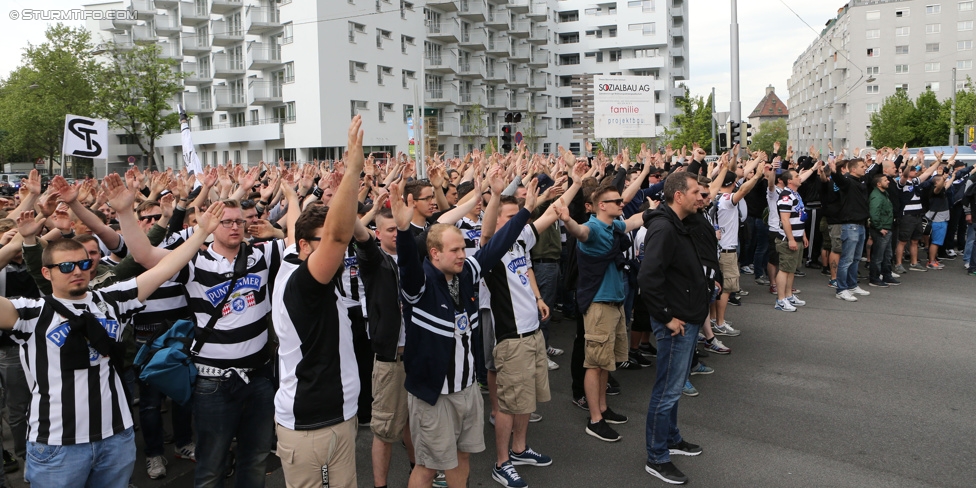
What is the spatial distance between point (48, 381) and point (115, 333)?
36 cm

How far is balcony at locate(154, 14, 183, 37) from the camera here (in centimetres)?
5594

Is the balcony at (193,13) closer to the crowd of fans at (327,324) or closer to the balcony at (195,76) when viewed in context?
the balcony at (195,76)

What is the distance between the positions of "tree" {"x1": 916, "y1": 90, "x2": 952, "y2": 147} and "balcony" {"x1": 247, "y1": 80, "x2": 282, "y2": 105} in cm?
5342

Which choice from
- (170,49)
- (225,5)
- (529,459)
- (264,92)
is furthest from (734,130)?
(170,49)

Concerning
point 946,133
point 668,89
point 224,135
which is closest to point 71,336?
point 224,135

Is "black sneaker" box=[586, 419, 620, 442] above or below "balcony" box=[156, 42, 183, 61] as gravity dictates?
below

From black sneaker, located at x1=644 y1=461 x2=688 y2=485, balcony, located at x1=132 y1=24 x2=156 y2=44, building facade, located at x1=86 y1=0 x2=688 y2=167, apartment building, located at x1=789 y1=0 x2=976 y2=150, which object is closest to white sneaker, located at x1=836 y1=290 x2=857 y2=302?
black sneaker, located at x1=644 y1=461 x2=688 y2=485

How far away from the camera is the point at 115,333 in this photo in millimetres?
3463

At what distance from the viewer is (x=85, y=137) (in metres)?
8.93

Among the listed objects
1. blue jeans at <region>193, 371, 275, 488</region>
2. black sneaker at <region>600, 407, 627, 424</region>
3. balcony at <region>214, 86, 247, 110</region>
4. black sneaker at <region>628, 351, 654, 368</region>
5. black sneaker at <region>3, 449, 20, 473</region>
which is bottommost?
black sneaker at <region>3, 449, 20, 473</region>

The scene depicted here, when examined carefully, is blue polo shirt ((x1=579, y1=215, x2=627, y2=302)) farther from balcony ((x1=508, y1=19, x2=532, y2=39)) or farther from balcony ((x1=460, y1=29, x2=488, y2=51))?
balcony ((x1=508, y1=19, x2=532, y2=39))

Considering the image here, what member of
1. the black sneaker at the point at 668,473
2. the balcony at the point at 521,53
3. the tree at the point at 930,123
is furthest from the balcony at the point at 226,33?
the tree at the point at 930,123

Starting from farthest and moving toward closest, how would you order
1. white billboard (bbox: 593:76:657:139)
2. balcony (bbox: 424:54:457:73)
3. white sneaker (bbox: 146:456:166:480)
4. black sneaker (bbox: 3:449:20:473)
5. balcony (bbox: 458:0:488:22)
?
balcony (bbox: 458:0:488:22) → balcony (bbox: 424:54:457:73) → white billboard (bbox: 593:76:657:139) → black sneaker (bbox: 3:449:20:473) → white sneaker (bbox: 146:456:166:480)

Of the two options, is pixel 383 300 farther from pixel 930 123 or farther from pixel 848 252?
pixel 930 123
